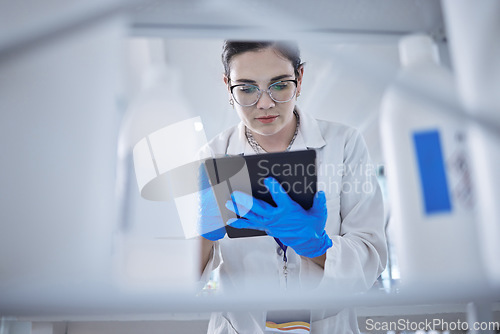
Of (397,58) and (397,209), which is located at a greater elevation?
(397,58)

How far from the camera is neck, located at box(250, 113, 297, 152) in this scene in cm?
103

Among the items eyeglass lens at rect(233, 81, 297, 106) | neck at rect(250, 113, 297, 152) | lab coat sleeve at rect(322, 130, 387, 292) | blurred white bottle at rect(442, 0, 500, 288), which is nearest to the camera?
blurred white bottle at rect(442, 0, 500, 288)

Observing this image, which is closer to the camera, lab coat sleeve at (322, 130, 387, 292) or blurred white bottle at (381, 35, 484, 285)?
lab coat sleeve at (322, 130, 387, 292)

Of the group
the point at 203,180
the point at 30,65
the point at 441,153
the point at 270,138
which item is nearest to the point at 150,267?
the point at 203,180

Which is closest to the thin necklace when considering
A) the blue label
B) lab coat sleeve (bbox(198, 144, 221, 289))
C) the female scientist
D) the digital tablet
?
the female scientist

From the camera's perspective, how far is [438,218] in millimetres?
1055

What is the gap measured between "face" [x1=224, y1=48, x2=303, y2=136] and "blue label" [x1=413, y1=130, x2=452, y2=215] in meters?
0.39

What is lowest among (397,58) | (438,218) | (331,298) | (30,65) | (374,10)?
(331,298)

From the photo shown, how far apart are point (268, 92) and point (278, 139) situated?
16cm

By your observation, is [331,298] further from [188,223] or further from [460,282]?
[188,223]

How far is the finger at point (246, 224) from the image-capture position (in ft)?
2.76

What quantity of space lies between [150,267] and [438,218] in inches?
29.4

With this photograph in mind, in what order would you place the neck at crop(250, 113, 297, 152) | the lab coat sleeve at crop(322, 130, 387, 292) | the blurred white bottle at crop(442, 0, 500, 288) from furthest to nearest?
1. the neck at crop(250, 113, 297, 152)
2. the lab coat sleeve at crop(322, 130, 387, 292)
3. the blurred white bottle at crop(442, 0, 500, 288)

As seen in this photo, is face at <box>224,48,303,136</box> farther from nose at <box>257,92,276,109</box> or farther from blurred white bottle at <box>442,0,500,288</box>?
blurred white bottle at <box>442,0,500,288</box>
